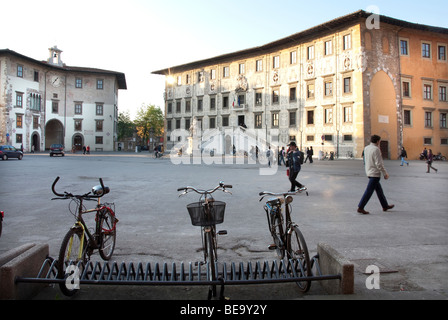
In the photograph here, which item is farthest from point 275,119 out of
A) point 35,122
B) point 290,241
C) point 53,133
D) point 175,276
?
point 175,276

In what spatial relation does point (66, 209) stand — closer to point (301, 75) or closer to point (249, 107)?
point (301, 75)

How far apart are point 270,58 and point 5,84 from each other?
36.9 m

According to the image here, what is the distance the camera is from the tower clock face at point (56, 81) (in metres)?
59.0

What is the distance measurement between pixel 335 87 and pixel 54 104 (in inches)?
1811

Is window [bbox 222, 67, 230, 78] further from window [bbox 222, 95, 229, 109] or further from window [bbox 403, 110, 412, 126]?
window [bbox 403, 110, 412, 126]

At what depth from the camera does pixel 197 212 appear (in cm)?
348

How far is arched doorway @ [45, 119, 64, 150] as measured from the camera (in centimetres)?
6181

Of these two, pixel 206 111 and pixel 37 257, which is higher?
pixel 206 111

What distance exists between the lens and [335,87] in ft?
128

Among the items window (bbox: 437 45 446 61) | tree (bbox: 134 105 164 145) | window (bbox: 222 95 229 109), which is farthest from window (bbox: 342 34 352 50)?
tree (bbox: 134 105 164 145)

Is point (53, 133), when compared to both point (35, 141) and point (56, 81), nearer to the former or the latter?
point (35, 141)

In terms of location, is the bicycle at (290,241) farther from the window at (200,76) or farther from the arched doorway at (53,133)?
the arched doorway at (53,133)
